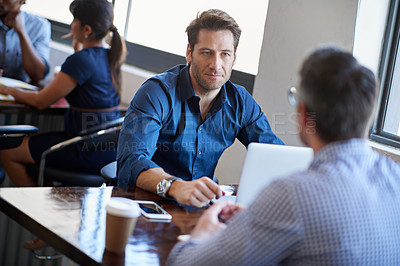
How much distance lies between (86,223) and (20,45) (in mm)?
2791

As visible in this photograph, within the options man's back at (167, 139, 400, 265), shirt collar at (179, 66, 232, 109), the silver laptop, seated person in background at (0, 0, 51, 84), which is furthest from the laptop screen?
seated person in background at (0, 0, 51, 84)

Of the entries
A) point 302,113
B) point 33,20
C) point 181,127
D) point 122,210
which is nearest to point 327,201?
point 302,113

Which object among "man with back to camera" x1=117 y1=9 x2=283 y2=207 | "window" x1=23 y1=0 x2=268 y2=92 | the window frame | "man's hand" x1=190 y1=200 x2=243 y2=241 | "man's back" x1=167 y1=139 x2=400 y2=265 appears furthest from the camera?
the window frame

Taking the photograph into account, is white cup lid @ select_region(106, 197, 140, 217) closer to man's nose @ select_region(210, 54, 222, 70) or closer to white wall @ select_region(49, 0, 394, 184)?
man's nose @ select_region(210, 54, 222, 70)

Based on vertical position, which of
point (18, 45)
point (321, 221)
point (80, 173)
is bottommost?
point (80, 173)

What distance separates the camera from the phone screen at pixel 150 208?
1476 millimetres

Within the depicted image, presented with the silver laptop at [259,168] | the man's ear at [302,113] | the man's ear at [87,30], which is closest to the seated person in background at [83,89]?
the man's ear at [87,30]

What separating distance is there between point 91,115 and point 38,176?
0.51 metres

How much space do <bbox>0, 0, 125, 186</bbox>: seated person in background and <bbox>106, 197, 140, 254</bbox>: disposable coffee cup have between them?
1.73m

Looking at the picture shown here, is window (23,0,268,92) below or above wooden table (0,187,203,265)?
above

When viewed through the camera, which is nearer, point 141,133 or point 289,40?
point 141,133

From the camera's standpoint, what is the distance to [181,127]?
2061 millimetres

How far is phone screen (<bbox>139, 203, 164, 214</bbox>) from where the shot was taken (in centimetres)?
148

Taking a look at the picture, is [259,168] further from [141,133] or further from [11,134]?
[11,134]
